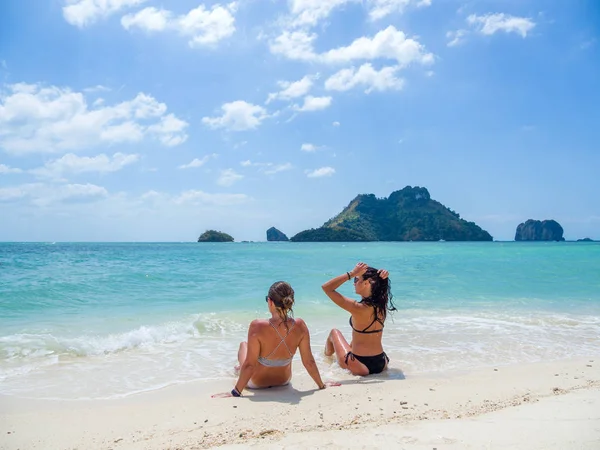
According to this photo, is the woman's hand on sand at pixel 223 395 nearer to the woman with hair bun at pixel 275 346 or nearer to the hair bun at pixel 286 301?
the woman with hair bun at pixel 275 346

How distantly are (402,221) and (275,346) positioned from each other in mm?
148213

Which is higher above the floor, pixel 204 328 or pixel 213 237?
pixel 213 237

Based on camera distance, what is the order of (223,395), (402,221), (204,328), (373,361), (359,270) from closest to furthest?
(223,395) < (359,270) < (373,361) < (204,328) < (402,221)

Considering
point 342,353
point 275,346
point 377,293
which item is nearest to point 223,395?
point 275,346

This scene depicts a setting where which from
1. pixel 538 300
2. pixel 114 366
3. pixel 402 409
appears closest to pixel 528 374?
pixel 402 409

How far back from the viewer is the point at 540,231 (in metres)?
175

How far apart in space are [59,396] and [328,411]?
313cm

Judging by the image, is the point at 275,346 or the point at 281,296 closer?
the point at 281,296

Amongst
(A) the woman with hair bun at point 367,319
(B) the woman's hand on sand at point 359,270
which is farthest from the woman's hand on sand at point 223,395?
(B) the woman's hand on sand at point 359,270

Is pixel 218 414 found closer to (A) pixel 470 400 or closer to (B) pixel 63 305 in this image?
(A) pixel 470 400

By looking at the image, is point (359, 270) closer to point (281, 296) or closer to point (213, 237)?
point (281, 296)

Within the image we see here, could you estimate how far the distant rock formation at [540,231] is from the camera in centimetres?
17238

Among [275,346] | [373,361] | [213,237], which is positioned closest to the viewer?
[275,346]

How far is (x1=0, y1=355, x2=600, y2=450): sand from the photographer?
130 inches
